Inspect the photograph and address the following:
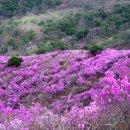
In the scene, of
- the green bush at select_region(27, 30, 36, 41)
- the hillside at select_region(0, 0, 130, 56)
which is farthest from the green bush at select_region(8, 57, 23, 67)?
the green bush at select_region(27, 30, 36, 41)

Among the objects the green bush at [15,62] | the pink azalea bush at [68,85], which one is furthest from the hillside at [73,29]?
the pink azalea bush at [68,85]

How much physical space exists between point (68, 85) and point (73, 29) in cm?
3859

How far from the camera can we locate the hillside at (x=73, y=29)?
48.3 metres

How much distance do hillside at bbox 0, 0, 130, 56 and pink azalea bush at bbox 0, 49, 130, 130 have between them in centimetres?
2559

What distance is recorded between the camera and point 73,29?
180ft

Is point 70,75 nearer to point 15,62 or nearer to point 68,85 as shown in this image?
point 68,85

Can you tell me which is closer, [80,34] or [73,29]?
[80,34]

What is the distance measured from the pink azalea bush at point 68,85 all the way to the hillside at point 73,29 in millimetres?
25595

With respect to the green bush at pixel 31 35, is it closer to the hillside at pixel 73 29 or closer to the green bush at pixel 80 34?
the hillside at pixel 73 29

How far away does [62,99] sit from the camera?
Result: 599 inches

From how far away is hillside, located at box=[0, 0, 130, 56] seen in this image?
48312 mm

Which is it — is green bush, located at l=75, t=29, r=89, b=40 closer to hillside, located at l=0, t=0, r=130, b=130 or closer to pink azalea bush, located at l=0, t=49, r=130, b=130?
hillside, located at l=0, t=0, r=130, b=130

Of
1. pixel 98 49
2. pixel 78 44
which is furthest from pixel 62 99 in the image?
pixel 78 44

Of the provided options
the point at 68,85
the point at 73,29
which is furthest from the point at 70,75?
the point at 73,29
